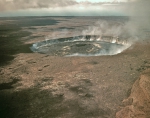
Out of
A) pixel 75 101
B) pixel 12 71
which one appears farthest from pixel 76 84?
pixel 12 71

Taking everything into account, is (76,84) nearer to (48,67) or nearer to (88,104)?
(88,104)

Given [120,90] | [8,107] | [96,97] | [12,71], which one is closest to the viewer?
[8,107]

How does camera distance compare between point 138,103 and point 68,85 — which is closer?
point 138,103

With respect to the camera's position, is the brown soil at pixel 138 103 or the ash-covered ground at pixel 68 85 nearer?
the brown soil at pixel 138 103

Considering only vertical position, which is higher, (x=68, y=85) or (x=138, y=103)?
(x=138, y=103)

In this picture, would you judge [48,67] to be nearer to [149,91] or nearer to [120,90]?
[120,90]

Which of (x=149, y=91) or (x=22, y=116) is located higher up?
(x=149, y=91)

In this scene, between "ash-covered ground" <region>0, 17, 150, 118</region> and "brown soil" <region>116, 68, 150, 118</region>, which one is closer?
"brown soil" <region>116, 68, 150, 118</region>

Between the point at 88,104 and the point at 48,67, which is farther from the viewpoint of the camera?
the point at 48,67

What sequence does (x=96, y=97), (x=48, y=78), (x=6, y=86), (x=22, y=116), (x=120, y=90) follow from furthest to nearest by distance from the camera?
(x=48, y=78), (x=6, y=86), (x=120, y=90), (x=96, y=97), (x=22, y=116)
